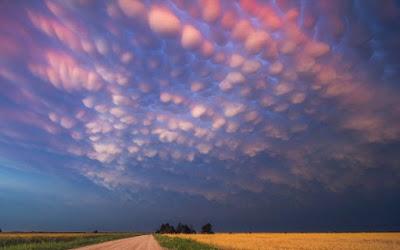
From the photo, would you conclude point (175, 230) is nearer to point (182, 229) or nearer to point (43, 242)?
point (182, 229)

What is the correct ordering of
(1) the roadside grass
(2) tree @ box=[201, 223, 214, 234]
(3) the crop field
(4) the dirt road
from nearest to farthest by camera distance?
(1) the roadside grass
(3) the crop field
(4) the dirt road
(2) tree @ box=[201, 223, 214, 234]

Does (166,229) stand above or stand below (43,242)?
above

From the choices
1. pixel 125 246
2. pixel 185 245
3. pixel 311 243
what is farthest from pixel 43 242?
pixel 311 243

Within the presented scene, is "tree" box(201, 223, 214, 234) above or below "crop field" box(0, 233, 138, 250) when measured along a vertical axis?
above

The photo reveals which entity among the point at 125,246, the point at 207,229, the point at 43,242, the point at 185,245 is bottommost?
the point at 125,246

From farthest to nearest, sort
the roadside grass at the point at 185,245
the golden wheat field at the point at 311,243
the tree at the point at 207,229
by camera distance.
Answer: the tree at the point at 207,229, the golden wheat field at the point at 311,243, the roadside grass at the point at 185,245

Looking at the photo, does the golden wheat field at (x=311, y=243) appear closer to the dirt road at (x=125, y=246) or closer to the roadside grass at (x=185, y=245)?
the roadside grass at (x=185, y=245)

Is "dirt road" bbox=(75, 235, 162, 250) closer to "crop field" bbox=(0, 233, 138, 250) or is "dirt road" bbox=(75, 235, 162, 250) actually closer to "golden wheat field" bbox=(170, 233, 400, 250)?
"crop field" bbox=(0, 233, 138, 250)

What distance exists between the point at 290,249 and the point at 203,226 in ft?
485

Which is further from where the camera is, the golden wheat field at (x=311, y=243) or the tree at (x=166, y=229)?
the tree at (x=166, y=229)

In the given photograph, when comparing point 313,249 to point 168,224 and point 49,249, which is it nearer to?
point 49,249

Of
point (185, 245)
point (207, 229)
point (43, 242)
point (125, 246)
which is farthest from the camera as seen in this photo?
point (207, 229)

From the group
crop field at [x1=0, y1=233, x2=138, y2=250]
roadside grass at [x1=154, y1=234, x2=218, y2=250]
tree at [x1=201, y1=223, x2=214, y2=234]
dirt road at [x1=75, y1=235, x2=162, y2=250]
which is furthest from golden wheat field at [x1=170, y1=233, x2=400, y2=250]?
tree at [x1=201, y1=223, x2=214, y2=234]

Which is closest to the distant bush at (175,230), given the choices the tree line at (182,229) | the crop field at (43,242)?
the tree line at (182,229)
